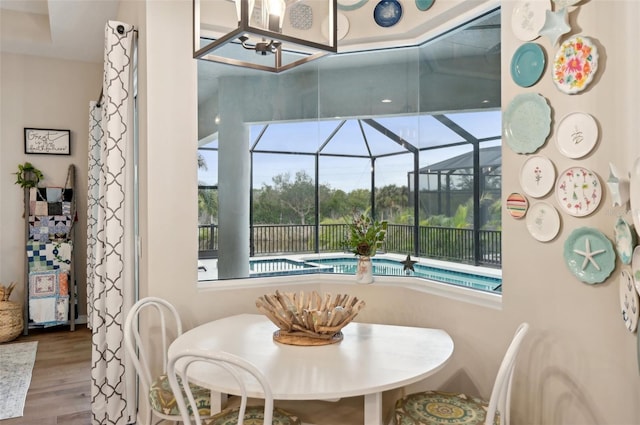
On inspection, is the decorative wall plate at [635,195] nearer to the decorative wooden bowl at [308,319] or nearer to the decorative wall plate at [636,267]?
the decorative wall plate at [636,267]

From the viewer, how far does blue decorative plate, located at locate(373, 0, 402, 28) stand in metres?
2.84

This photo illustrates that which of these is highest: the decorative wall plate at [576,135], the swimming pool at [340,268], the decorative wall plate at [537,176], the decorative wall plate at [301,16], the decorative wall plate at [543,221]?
the decorative wall plate at [301,16]

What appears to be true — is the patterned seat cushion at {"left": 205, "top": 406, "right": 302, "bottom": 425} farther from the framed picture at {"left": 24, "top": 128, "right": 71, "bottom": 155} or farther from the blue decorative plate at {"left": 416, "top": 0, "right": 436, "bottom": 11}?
the framed picture at {"left": 24, "top": 128, "right": 71, "bottom": 155}

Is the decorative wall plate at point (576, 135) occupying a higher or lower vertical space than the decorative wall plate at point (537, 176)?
higher

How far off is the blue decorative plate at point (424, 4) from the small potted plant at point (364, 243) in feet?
4.24

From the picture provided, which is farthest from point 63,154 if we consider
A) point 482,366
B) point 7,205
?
point 482,366

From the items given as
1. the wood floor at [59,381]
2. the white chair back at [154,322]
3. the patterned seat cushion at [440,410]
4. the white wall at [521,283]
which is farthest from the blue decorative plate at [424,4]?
the wood floor at [59,381]

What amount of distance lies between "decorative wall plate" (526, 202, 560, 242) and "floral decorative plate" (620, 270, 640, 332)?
1.10ft

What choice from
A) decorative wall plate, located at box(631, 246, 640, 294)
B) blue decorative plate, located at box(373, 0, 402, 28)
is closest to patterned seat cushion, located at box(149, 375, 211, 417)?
decorative wall plate, located at box(631, 246, 640, 294)

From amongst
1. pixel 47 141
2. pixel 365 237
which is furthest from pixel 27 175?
pixel 365 237

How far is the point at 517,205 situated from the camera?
7.06 ft

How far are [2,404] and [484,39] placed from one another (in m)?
3.79

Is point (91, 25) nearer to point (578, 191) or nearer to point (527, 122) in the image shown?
point (527, 122)

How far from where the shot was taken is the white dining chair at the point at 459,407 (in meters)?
1.65
